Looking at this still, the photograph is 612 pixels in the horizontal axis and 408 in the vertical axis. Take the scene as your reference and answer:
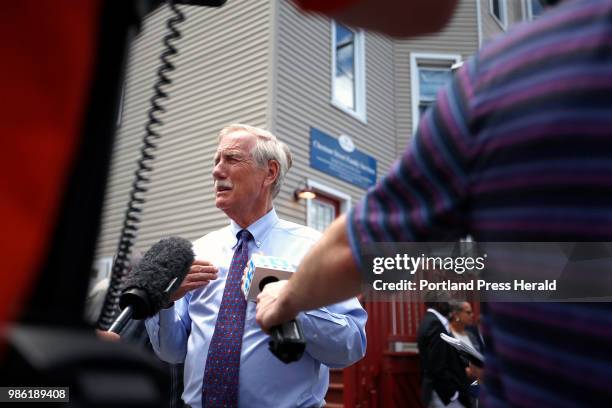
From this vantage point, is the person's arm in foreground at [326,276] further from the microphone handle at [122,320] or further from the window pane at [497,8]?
the window pane at [497,8]

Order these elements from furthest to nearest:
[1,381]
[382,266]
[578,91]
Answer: [382,266]
[578,91]
[1,381]

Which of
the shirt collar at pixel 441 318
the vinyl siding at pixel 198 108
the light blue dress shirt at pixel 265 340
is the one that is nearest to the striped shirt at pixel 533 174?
the light blue dress shirt at pixel 265 340

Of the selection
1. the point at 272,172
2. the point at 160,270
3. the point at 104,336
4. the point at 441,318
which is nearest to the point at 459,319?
the point at 441,318

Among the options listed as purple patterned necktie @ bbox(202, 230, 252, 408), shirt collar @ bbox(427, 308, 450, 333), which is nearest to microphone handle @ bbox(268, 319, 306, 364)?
purple patterned necktie @ bbox(202, 230, 252, 408)

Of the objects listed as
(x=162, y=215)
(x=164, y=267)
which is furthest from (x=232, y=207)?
(x=162, y=215)

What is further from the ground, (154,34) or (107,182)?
(154,34)

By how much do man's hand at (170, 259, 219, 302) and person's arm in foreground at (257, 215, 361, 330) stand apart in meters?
1.20

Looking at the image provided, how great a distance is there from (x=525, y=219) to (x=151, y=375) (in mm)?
558

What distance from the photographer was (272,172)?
3.11 metres

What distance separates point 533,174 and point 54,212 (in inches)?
24.8

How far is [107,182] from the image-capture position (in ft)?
1.99

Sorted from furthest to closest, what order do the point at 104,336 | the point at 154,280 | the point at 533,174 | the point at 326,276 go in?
the point at 154,280 < the point at 326,276 < the point at 533,174 < the point at 104,336

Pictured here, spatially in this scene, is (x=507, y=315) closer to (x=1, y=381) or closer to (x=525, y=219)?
(x=525, y=219)

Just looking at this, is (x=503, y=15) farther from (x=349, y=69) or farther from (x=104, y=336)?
(x=104, y=336)
